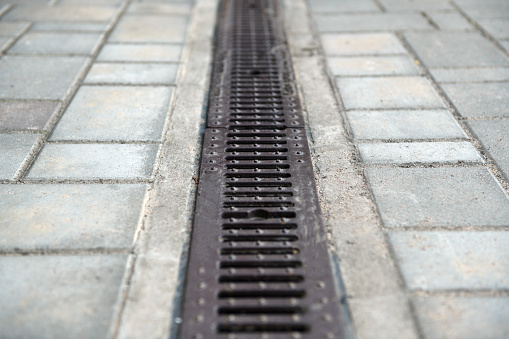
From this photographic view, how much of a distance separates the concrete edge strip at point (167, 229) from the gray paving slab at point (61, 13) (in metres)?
1.58

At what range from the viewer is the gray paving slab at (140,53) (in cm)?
357

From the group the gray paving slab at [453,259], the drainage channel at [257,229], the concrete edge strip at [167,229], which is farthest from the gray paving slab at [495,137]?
the concrete edge strip at [167,229]

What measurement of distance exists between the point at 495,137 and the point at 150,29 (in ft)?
A: 9.20

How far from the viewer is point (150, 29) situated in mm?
4102

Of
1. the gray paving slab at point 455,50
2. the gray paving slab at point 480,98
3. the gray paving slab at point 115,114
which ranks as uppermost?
the gray paving slab at point 115,114

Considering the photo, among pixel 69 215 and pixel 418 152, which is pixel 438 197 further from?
pixel 69 215

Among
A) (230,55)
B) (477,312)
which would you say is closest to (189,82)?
(230,55)

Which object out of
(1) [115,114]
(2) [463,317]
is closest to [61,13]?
(1) [115,114]

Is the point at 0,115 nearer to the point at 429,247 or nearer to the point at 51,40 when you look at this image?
the point at 51,40

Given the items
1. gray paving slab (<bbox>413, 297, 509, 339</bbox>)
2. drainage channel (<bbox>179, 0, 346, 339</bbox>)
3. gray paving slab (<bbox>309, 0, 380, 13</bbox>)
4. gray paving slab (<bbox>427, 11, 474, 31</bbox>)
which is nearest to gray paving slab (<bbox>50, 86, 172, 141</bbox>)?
drainage channel (<bbox>179, 0, 346, 339</bbox>)

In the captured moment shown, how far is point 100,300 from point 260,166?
1037 mm

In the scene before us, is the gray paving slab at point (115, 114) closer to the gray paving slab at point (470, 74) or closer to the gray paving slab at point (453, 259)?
the gray paving slab at point (453, 259)

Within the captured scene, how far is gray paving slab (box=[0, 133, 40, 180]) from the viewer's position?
7.80 ft

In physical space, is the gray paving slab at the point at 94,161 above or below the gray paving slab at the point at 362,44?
above
